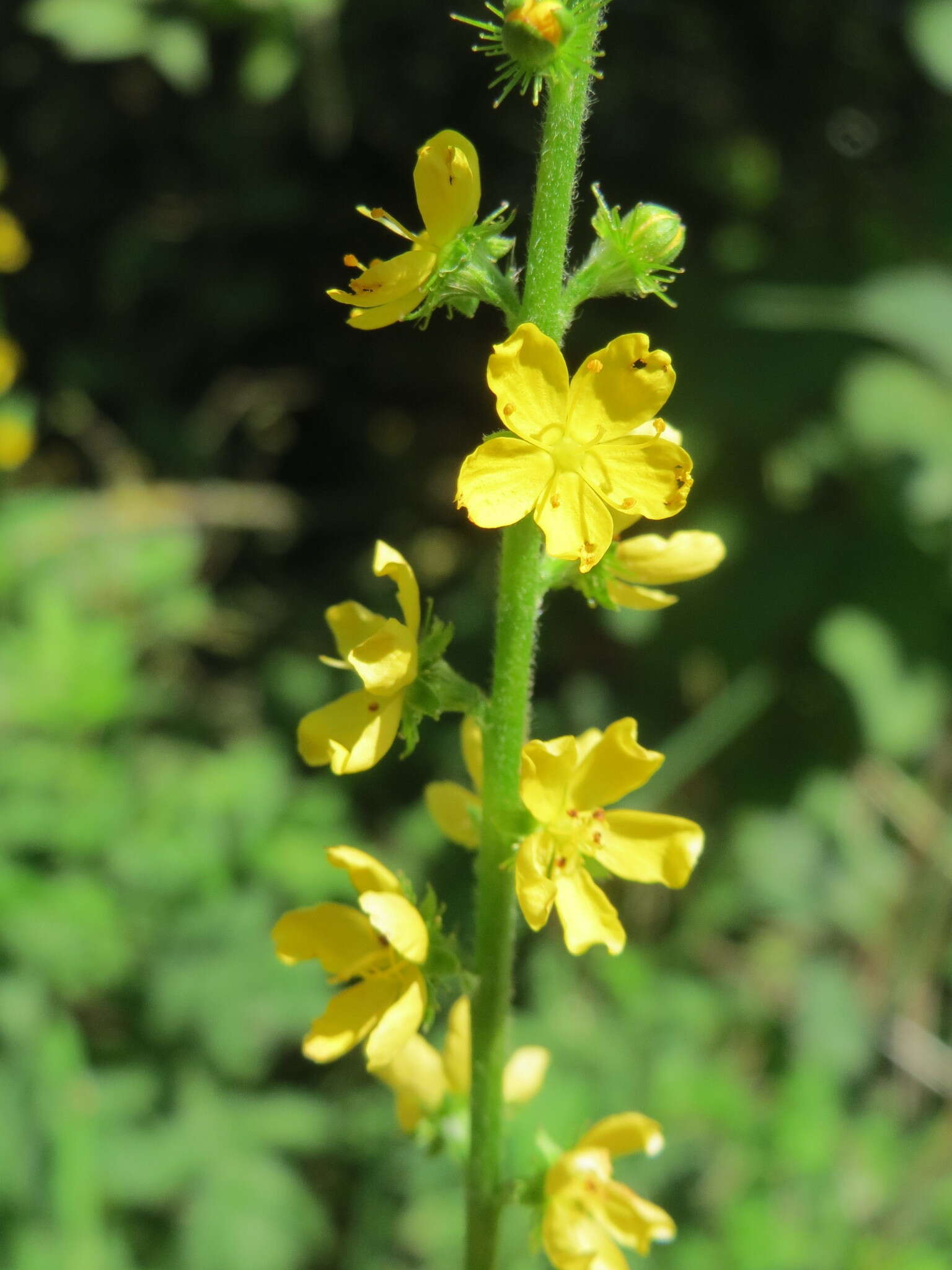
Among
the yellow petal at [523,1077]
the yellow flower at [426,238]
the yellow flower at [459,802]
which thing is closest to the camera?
the yellow flower at [426,238]

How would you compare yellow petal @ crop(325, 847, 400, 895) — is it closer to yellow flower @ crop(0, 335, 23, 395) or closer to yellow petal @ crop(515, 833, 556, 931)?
yellow petal @ crop(515, 833, 556, 931)

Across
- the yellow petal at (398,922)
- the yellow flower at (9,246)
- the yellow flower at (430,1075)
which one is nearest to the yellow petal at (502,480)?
the yellow petal at (398,922)

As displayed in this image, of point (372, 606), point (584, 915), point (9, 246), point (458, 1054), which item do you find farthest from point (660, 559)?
point (9, 246)

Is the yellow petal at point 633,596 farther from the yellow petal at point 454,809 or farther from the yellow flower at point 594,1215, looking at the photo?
the yellow flower at point 594,1215

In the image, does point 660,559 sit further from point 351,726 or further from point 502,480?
point 351,726

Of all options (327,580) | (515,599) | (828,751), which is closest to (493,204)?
(327,580)

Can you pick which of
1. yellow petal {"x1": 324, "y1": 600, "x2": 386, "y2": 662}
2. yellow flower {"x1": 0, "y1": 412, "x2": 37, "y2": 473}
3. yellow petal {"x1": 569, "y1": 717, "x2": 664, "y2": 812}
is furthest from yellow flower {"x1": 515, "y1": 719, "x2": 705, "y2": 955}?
yellow flower {"x1": 0, "y1": 412, "x2": 37, "y2": 473}

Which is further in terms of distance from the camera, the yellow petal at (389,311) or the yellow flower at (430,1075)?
the yellow flower at (430,1075)

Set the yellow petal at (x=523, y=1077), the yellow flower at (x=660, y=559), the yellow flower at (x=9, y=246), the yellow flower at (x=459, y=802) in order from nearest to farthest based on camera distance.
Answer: the yellow flower at (x=660, y=559) < the yellow flower at (x=459, y=802) < the yellow petal at (x=523, y=1077) < the yellow flower at (x=9, y=246)
